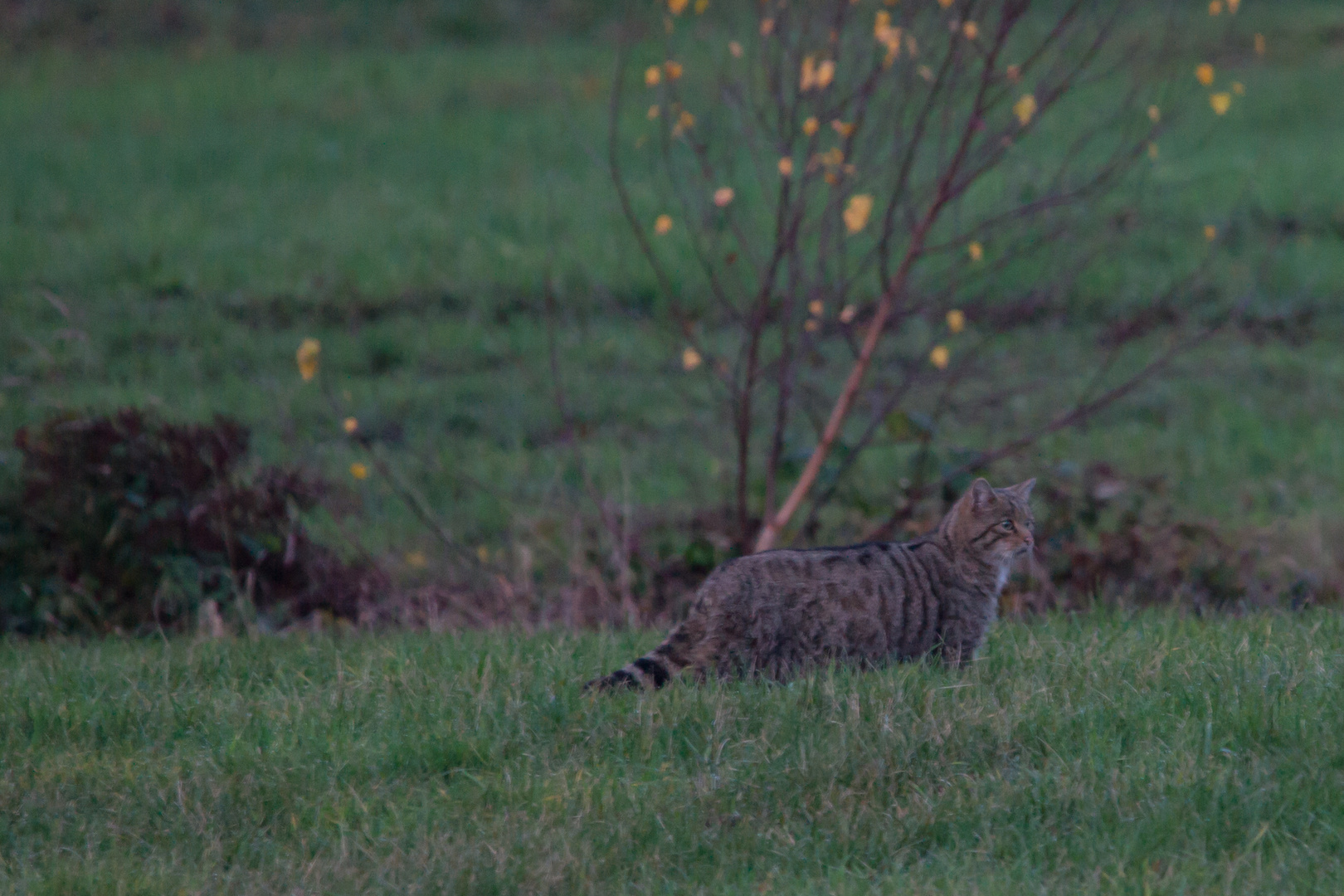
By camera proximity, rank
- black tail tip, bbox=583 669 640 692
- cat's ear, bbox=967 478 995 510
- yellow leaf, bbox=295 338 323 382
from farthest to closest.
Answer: yellow leaf, bbox=295 338 323 382
cat's ear, bbox=967 478 995 510
black tail tip, bbox=583 669 640 692

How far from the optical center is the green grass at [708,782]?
4.03m

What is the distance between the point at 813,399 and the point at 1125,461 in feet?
7.82

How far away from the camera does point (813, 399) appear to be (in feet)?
35.9

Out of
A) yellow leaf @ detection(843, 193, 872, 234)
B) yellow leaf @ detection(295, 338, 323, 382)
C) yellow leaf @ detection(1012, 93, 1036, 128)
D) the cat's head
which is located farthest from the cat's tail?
yellow leaf @ detection(1012, 93, 1036, 128)

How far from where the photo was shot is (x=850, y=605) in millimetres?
5500

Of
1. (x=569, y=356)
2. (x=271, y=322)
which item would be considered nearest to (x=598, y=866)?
(x=569, y=356)

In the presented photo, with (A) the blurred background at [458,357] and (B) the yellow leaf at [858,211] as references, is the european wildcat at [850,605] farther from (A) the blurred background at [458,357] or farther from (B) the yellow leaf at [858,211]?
(A) the blurred background at [458,357]

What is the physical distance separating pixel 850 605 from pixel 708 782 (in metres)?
1.29

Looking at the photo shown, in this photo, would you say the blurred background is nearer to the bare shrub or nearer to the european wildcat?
the bare shrub

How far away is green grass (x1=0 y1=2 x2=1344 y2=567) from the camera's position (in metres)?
10.6

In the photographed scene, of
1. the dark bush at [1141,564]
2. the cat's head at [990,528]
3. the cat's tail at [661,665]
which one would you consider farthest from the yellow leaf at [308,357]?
the dark bush at [1141,564]

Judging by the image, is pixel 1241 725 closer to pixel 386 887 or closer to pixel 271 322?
pixel 386 887

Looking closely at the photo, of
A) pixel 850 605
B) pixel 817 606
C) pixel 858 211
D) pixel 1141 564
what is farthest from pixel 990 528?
pixel 1141 564

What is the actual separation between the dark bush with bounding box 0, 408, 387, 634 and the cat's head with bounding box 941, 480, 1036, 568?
11.5 ft
